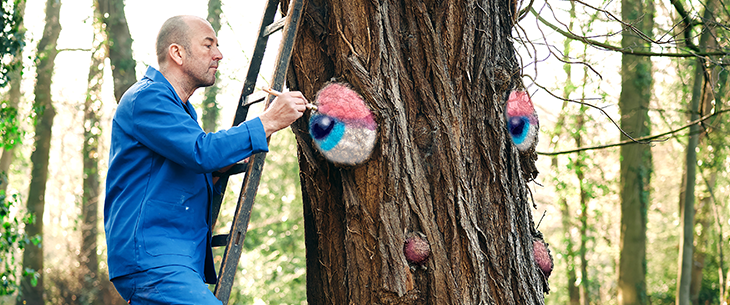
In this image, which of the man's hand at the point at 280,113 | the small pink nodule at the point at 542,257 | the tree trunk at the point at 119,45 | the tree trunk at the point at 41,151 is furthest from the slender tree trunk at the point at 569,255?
the tree trunk at the point at 41,151

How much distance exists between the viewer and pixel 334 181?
232 cm

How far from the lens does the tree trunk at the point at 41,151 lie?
32.1ft

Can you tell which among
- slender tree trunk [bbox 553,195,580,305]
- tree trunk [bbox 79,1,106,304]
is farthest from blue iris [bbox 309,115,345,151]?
slender tree trunk [bbox 553,195,580,305]

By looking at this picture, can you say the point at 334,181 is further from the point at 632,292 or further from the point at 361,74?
the point at 632,292

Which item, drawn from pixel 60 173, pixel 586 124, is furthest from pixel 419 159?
pixel 60 173

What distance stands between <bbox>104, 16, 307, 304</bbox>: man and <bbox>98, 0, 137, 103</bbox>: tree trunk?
561cm

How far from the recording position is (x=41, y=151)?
1033 centimetres

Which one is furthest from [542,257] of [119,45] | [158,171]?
[119,45]

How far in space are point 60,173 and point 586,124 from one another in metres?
14.3

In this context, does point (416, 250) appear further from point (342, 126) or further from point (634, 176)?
point (634, 176)

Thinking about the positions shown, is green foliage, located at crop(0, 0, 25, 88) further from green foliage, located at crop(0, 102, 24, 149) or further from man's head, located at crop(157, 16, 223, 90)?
man's head, located at crop(157, 16, 223, 90)

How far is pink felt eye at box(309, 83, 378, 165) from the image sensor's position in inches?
82.4

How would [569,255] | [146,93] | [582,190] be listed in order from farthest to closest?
1. [569,255]
2. [582,190]
3. [146,93]

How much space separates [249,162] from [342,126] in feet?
1.37
